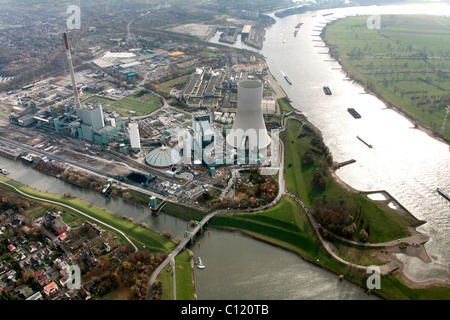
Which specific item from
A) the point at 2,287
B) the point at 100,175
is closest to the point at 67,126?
the point at 100,175

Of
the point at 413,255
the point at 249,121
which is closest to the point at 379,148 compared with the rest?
the point at 249,121

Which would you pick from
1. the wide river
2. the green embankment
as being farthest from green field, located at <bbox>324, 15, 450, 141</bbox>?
the green embankment

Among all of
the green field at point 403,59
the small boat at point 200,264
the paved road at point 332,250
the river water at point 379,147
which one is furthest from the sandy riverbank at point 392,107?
the small boat at point 200,264

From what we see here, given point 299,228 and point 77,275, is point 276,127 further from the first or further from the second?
point 77,275

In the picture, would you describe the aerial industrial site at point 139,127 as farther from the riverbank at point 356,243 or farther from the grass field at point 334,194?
the riverbank at point 356,243

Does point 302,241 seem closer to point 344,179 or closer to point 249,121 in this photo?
point 344,179
